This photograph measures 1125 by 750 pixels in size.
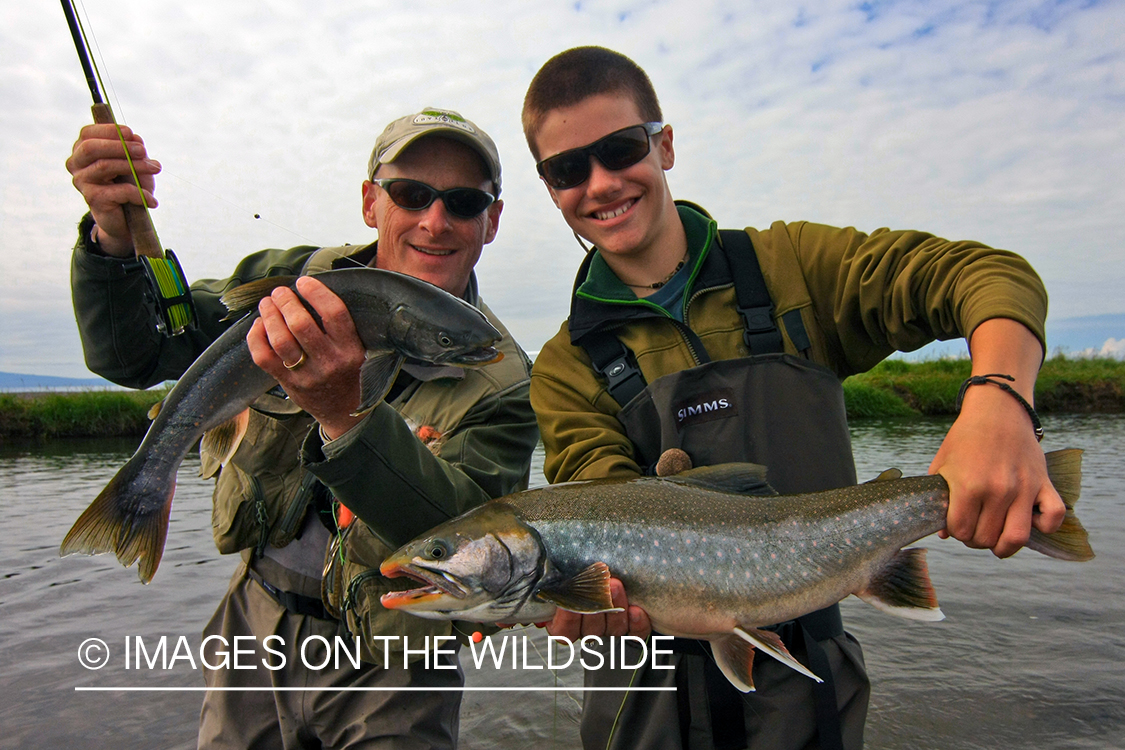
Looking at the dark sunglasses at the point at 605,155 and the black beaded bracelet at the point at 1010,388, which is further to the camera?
the dark sunglasses at the point at 605,155

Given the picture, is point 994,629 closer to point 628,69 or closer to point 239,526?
point 628,69

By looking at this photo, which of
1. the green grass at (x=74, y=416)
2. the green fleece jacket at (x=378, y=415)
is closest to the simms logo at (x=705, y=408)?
the green fleece jacket at (x=378, y=415)

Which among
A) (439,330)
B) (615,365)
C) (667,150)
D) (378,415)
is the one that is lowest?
(378,415)

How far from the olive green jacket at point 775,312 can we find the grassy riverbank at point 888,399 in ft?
65.9

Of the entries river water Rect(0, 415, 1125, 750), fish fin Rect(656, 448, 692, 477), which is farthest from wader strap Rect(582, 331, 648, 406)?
river water Rect(0, 415, 1125, 750)

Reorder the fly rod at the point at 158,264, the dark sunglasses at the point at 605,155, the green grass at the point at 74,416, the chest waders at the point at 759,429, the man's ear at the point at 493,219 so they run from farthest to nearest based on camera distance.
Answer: the green grass at the point at 74,416 < the man's ear at the point at 493,219 < the dark sunglasses at the point at 605,155 < the fly rod at the point at 158,264 < the chest waders at the point at 759,429

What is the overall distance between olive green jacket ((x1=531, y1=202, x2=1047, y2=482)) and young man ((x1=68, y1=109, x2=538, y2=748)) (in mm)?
511

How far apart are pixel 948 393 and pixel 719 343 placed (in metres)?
25.5

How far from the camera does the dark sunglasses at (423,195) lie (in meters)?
3.36

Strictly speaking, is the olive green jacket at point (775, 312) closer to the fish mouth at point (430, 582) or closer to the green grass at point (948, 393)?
the fish mouth at point (430, 582)

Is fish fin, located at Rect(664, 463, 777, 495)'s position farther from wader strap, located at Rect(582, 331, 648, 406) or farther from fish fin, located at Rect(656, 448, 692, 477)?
wader strap, located at Rect(582, 331, 648, 406)

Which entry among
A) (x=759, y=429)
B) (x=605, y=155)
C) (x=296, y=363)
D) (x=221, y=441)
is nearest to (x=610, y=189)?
(x=605, y=155)

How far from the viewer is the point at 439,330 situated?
88.4 inches

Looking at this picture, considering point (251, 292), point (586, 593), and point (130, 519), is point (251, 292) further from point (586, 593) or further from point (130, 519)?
point (586, 593)
